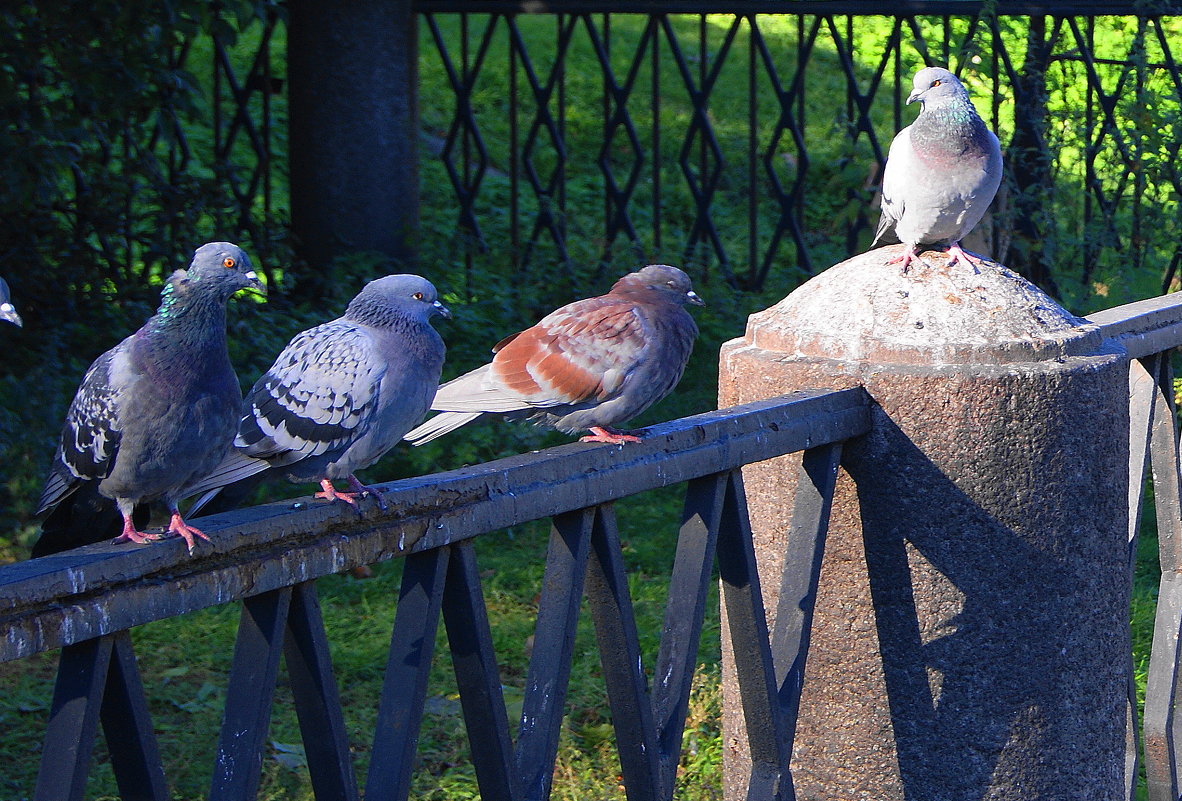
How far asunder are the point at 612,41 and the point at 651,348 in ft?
36.7

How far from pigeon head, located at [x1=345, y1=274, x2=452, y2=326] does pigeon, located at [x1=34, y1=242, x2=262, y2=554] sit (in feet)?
1.00

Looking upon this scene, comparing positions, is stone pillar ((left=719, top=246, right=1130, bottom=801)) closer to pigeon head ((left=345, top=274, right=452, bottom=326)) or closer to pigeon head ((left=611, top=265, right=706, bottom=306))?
pigeon head ((left=611, top=265, right=706, bottom=306))

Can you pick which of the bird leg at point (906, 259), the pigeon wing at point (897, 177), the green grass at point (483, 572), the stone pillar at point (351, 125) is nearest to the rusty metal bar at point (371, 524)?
the bird leg at point (906, 259)

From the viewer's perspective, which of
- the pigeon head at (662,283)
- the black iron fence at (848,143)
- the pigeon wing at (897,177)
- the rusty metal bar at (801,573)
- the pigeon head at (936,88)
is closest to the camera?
the rusty metal bar at (801,573)

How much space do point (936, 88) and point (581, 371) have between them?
4.16ft

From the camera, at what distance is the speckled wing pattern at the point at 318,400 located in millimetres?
2203

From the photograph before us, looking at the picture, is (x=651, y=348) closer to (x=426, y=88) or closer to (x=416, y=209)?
(x=416, y=209)

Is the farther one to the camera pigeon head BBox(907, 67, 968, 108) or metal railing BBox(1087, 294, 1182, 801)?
pigeon head BBox(907, 67, 968, 108)

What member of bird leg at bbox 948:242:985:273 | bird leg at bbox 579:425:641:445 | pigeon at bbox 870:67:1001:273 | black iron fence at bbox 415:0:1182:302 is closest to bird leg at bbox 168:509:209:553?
bird leg at bbox 579:425:641:445

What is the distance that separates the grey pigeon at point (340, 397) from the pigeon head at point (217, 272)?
0.82 feet

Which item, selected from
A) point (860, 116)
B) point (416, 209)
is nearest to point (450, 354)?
point (416, 209)

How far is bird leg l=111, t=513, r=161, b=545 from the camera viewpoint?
159 centimetres

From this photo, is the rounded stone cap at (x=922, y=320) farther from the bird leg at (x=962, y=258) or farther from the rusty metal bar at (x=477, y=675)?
the rusty metal bar at (x=477, y=675)

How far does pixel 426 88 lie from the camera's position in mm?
12281
